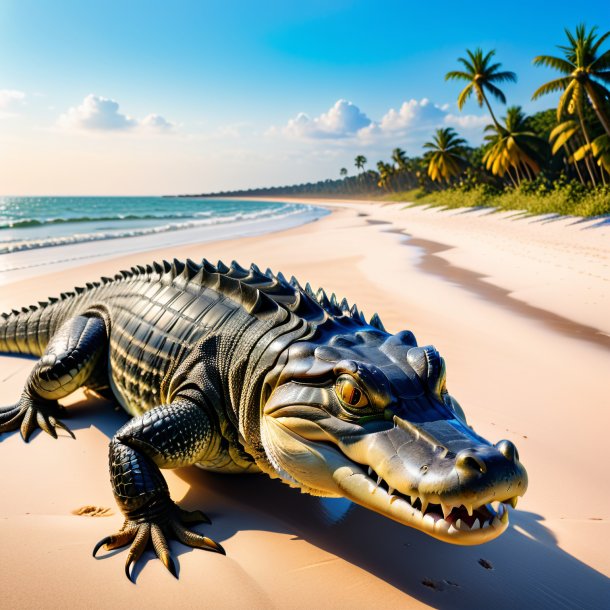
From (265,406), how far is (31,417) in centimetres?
271

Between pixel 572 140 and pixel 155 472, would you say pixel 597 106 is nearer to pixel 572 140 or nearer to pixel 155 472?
pixel 572 140

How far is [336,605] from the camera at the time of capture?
7.41 feet

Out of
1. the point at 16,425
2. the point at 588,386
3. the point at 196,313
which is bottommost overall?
the point at 588,386

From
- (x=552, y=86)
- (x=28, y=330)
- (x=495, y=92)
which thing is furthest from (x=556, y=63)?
(x=28, y=330)

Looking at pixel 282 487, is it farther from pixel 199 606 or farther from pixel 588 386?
pixel 588 386

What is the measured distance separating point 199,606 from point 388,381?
4.57ft

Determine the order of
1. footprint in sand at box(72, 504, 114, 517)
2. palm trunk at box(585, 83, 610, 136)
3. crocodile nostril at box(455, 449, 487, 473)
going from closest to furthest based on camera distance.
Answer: crocodile nostril at box(455, 449, 487, 473) → footprint in sand at box(72, 504, 114, 517) → palm trunk at box(585, 83, 610, 136)

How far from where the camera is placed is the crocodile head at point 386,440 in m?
1.86

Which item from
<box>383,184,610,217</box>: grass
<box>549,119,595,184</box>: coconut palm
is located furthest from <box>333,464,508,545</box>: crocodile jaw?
<box>549,119,595,184</box>: coconut palm

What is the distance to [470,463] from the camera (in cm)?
183

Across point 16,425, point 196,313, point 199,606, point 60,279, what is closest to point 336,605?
point 199,606

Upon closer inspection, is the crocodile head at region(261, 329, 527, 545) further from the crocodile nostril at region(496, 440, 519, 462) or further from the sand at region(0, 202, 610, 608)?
the sand at region(0, 202, 610, 608)

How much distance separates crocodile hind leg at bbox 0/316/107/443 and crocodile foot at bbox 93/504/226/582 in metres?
1.78

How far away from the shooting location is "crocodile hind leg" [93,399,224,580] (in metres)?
2.66
